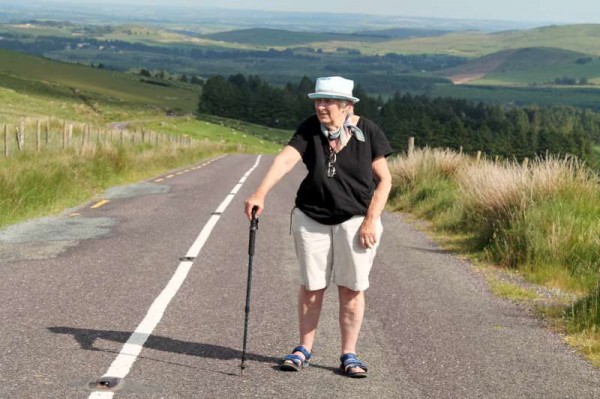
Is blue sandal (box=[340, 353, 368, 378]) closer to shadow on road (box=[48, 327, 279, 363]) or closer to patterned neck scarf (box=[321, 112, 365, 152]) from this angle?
shadow on road (box=[48, 327, 279, 363])

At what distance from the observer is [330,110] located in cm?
625

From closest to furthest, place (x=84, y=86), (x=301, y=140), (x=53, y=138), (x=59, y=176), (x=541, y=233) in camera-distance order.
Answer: (x=301, y=140)
(x=541, y=233)
(x=59, y=176)
(x=53, y=138)
(x=84, y=86)

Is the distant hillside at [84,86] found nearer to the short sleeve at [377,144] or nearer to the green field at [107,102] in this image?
the green field at [107,102]

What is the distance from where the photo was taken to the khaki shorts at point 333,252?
→ 247 inches

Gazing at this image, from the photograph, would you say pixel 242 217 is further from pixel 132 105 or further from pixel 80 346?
pixel 132 105

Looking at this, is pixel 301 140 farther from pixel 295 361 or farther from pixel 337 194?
pixel 295 361

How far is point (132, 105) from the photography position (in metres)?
141

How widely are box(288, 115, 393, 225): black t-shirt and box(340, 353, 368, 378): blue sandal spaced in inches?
35.8

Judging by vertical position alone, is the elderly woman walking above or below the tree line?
above

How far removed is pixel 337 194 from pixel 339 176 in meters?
0.12

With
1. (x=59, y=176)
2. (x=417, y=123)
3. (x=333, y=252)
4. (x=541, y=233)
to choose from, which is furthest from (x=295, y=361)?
(x=417, y=123)

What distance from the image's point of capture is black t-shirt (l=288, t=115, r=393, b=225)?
20.6 ft

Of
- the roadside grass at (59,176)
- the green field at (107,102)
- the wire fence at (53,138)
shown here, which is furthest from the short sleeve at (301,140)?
Result: the green field at (107,102)

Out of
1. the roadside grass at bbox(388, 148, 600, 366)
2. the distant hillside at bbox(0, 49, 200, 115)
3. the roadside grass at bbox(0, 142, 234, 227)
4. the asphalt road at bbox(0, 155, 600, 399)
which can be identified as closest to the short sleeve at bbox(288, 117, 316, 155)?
the asphalt road at bbox(0, 155, 600, 399)
